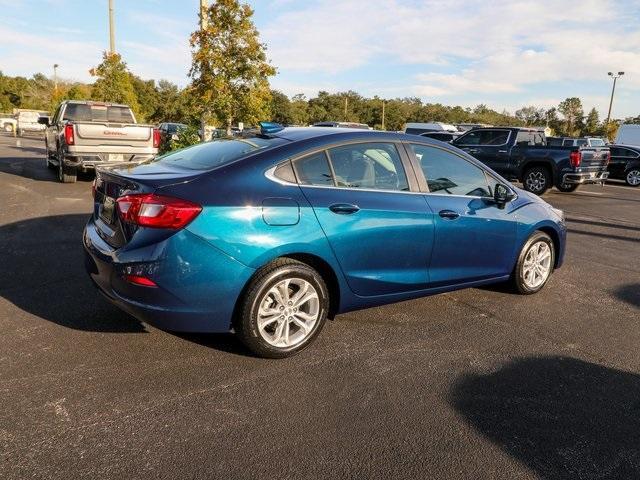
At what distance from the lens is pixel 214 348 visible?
3625 mm

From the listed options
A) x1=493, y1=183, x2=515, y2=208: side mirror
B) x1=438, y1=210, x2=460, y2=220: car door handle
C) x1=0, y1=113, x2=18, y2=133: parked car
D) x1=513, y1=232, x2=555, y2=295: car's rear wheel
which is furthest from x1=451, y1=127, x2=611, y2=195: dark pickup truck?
x1=0, y1=113, x2=18, y2=133: parked car

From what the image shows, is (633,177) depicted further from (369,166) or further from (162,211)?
(162,211)

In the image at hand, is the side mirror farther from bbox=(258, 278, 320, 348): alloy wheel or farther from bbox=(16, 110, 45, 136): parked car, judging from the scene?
bbox=(16, 110, 45, 136): parked car

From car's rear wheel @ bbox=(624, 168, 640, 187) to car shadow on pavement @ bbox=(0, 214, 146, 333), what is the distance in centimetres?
1881

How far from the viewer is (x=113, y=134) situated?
10.8m

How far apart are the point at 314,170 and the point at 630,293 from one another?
390 cm

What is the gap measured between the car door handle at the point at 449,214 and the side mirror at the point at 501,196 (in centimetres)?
55

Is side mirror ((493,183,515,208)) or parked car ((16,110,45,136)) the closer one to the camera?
side mirror ((493,183,515,208))

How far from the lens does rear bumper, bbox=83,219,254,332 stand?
10.2 ft

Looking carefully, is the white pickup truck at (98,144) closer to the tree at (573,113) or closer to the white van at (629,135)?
the white van at (629,135)

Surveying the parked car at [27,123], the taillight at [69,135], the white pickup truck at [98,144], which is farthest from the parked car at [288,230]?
the parked car at [27,123]

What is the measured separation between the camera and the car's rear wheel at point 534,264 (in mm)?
4953

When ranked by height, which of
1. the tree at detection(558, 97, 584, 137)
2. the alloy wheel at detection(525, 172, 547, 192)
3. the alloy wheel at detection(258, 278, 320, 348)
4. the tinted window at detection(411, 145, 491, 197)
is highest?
the tree at detection(558, 97, 584, 137)

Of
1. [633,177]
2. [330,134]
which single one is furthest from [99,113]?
[633,177]
